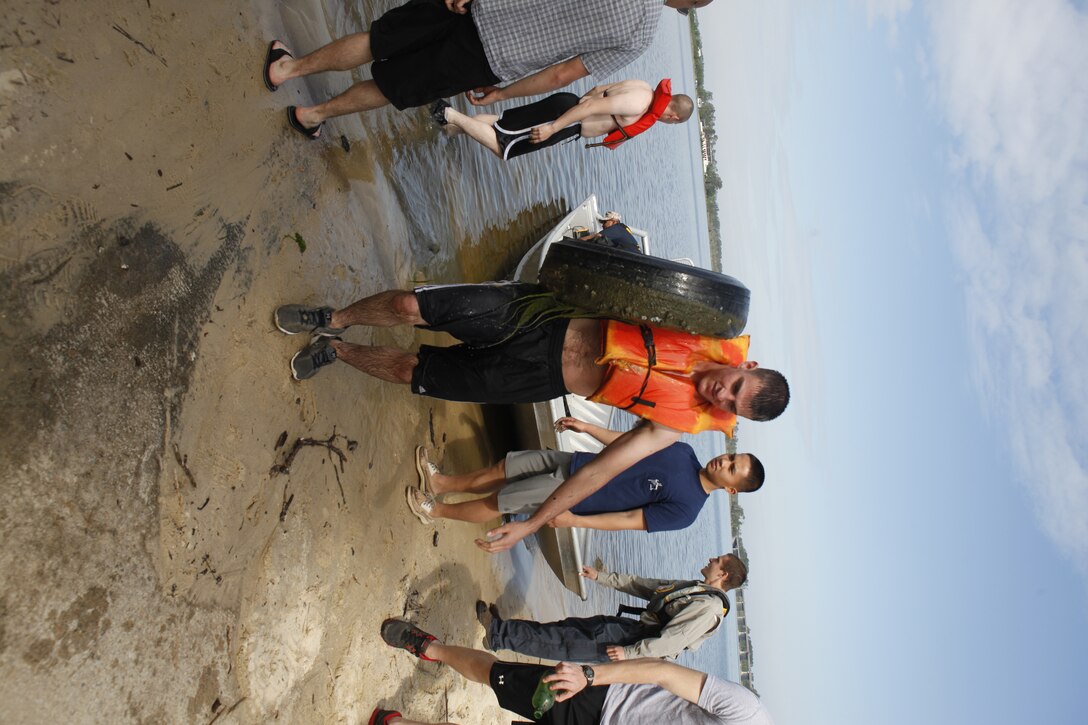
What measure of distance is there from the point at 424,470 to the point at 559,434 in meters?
1.53

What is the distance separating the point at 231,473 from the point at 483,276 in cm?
396

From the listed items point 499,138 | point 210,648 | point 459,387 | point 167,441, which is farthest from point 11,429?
point 499,138

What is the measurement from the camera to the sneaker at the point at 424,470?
14.6 feet

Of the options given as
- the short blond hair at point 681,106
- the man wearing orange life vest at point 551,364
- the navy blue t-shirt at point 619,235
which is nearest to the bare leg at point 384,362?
the man wearing orange life vest at point 551,364

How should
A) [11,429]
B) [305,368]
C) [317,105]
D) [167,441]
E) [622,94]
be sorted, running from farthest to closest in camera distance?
1. [622,94]
2. [317,105]
3. [305,368]
4. [167,441]
5. [11,429]

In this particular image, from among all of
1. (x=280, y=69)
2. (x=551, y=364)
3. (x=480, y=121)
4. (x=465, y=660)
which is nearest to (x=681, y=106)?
(x=480, y=121)

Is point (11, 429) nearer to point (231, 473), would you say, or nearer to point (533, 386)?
point (231, 473)

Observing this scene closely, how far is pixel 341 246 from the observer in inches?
153

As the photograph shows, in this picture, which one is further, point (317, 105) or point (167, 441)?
point (317, 105)

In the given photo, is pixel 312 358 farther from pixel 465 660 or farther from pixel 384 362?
pixel 465 660

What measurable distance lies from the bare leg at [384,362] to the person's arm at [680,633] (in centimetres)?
232

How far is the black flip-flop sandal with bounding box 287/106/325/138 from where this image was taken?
3465mm

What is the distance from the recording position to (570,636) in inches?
179

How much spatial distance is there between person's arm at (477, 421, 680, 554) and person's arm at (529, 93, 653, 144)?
282 cm
